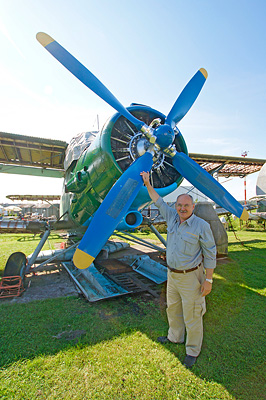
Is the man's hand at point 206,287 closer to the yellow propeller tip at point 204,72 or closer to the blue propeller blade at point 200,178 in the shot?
the blue propeller blade at point 200,178

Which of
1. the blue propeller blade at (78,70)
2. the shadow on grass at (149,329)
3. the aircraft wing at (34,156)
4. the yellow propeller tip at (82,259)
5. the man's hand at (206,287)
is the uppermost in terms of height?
the blue propeller blade at (78,70)

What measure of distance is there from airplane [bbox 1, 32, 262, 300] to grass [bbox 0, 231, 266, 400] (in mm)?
1271

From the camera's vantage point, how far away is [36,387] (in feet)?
7.95

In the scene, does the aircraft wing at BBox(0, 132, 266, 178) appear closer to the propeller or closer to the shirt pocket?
the propeller

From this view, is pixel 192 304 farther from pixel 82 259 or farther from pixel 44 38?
pixel 44 38

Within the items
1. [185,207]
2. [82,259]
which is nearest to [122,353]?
[82,259]

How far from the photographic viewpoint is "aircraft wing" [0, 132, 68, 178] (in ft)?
28.4

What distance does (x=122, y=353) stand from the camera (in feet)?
9.70

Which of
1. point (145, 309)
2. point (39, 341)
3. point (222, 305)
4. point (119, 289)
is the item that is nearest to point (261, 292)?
point (222, 305)

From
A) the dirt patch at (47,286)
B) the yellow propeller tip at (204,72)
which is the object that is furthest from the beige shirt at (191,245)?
the yellow propeller tip at (204,72)

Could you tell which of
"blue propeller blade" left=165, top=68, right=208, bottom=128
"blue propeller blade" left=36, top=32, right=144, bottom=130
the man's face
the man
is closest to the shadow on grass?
the man

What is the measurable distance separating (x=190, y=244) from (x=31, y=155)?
9.65 m

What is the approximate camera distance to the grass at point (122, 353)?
2.39m

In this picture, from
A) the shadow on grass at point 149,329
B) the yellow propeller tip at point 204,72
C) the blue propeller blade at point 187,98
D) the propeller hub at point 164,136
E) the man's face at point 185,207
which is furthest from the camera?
the yellow propeller tip at point 204,72
